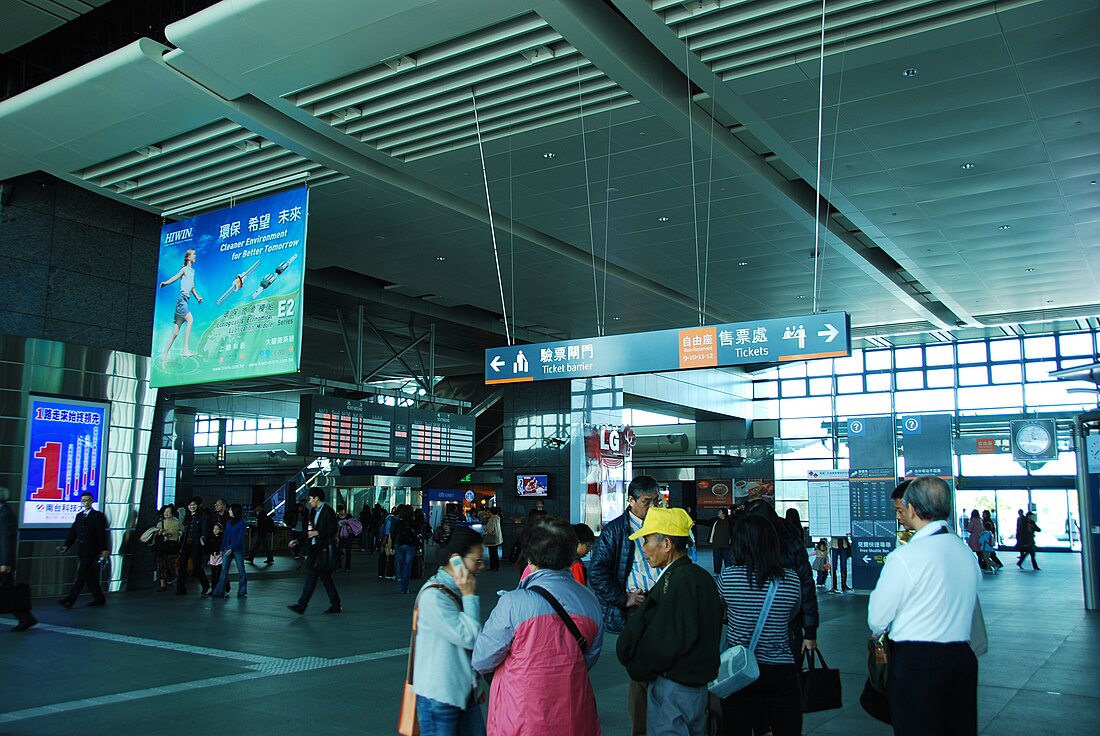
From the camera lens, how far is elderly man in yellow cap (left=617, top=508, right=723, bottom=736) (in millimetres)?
3420

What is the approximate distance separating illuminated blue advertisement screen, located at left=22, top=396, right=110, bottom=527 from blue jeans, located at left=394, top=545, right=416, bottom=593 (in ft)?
15.5

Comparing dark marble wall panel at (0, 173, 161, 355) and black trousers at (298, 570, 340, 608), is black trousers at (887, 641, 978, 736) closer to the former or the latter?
black trousers at (298, 570, 340, 608)

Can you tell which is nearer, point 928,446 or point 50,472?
point 50,472

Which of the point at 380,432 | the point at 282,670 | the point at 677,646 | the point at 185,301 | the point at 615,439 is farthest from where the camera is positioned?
the point at 615,439

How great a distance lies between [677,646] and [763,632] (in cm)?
100

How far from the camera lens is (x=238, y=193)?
13086 millimetres

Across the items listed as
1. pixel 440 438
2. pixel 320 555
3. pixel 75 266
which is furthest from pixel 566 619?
pixel 440 438

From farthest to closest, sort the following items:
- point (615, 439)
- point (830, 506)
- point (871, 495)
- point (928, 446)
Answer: point (615, 439)
point (830, 506)
point (928, 446)
point (871, 495)

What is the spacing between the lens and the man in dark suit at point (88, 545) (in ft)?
37.8

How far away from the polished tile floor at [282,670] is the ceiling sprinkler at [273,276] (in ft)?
13.5

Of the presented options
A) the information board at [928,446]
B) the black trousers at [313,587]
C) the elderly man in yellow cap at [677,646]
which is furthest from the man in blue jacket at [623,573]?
the information board at [928,446]

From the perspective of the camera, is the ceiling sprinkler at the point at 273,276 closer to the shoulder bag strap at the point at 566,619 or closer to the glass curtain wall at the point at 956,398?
the shoulder bag strap at the point at 566,619

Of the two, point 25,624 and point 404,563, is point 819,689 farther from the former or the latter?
point 404,563

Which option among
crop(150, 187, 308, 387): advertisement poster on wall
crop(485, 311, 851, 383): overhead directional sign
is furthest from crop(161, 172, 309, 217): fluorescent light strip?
crop(485, 311, 851, 383): overhead directional sign
